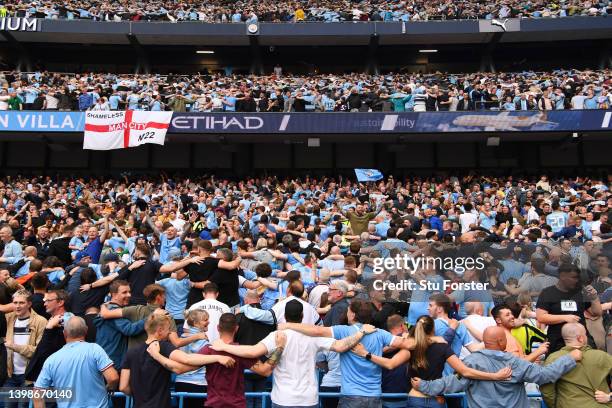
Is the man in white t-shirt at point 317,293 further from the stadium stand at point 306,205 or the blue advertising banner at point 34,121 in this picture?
the blue advertising banner at point 34,121

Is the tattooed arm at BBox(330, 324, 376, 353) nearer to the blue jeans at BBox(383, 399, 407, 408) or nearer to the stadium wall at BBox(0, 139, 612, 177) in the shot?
the blue jeans at BBox(383, 399, 407, 408)

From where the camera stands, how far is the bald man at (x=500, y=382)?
4.92 meters

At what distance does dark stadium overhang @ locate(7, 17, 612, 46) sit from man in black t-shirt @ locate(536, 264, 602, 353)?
907 inches

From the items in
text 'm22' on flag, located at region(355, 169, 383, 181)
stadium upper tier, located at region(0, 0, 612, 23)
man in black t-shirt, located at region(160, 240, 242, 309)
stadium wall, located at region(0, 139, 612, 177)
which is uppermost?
stadium upper tier, located at region(0, 0, 612, 23)

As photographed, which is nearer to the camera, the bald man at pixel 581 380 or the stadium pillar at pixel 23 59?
the bald man at pixel 581 380

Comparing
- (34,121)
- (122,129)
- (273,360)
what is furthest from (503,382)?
(34,121)

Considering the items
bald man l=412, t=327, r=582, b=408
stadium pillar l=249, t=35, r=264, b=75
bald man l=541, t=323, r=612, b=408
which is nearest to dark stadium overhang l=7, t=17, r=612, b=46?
stadium pillar l=249, t=35, r=264, b=75

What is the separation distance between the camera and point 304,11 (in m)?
29.9

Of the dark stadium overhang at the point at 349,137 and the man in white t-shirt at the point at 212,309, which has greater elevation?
the dark stadium overhang at the point at 349,137

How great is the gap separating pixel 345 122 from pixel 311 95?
2.04 metres

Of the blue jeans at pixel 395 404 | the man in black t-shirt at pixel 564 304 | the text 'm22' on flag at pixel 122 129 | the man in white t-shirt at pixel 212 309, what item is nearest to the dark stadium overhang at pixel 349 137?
the text 'm22' on flag at pixel 122 129

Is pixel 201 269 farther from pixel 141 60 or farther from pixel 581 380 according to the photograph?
pixel 141 60

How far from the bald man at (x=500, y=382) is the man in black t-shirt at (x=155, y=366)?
202cm

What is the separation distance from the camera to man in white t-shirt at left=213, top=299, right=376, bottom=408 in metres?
5.03
